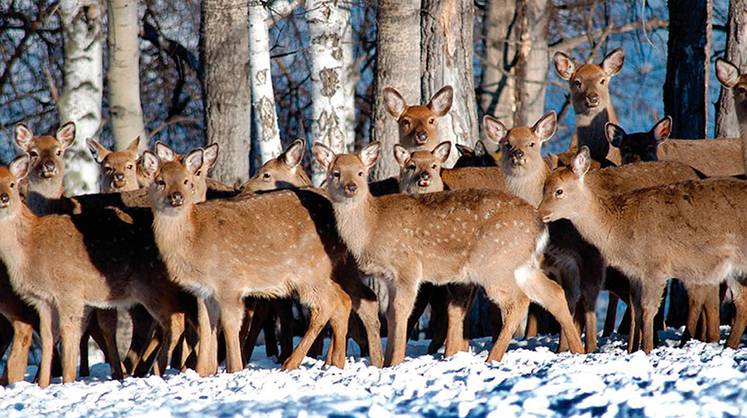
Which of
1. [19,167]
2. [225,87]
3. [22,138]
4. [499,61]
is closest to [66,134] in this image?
[22,138]

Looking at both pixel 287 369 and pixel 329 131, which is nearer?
pixel 287 369

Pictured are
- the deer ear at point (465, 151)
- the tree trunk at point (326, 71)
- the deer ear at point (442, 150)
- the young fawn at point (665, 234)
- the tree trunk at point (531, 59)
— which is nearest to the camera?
the young fawn at point (665, 234)

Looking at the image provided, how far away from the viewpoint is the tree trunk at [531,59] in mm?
24281

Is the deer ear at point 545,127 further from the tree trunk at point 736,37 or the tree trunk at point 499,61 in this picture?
the tree trunk at point 499,61

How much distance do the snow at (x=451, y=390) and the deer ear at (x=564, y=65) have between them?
498 cm

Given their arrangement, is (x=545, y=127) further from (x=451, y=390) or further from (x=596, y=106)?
(x=451, y=390)

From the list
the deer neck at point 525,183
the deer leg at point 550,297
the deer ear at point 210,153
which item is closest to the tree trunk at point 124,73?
the deer ear at point 210,153

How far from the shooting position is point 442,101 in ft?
44.2

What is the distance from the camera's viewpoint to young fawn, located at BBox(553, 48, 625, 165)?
13797 millimetres

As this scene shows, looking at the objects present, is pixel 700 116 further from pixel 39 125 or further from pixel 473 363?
pixel 39 125

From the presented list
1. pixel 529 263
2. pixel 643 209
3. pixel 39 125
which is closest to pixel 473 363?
pixel 529 263

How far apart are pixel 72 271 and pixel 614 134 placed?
5.32 metres

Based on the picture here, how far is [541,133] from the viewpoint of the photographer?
1208 centimetres

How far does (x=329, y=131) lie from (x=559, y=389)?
288 inches
